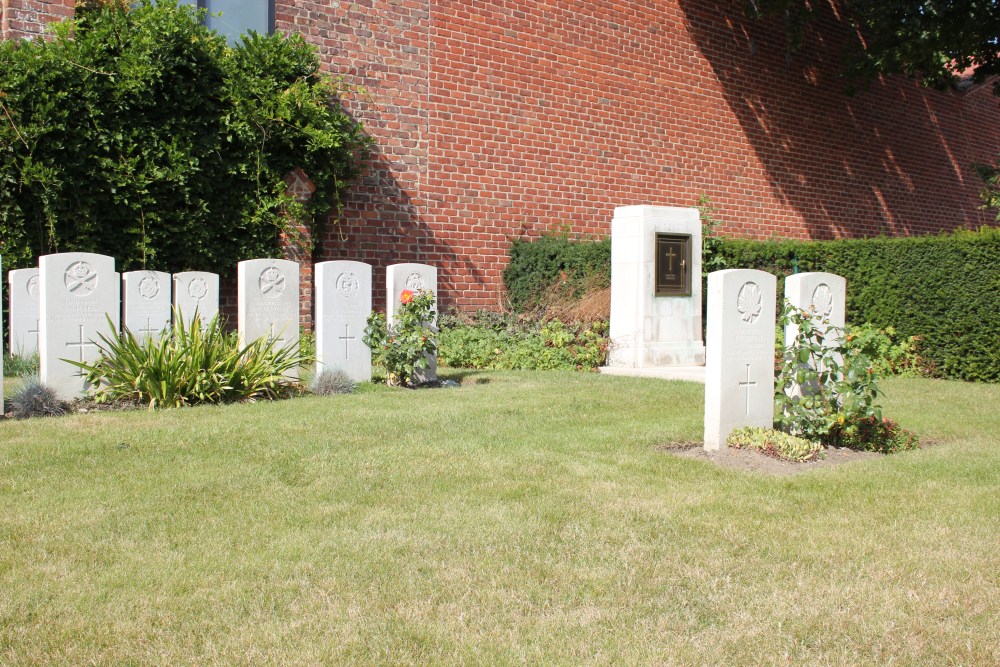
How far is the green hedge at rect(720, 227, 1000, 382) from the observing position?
35.1ft

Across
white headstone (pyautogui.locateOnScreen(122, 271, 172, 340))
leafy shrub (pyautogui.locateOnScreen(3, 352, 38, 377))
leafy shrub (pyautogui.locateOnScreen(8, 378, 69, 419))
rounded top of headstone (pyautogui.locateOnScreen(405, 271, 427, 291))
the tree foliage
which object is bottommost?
leafy shrub (pyautogui.locateOnScreen(8, 378, 69, 419))

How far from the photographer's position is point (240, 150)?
11117mm

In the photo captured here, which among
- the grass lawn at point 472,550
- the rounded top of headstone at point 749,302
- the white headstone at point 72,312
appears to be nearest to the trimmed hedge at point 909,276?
the grass lawn at point 472,550

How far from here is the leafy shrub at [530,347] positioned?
1152cm

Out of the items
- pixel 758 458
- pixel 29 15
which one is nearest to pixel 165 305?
pixel 29 15

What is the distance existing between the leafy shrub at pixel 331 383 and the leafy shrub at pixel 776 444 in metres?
4.03

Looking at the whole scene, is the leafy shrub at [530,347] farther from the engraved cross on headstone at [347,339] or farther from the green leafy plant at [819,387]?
the green leafy plant at [819,387]

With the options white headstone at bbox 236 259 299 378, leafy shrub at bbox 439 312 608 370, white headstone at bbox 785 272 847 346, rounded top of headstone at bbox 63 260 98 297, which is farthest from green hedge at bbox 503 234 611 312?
rounded top of headstone at bbox 63 260 98 297

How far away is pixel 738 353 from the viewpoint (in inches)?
249

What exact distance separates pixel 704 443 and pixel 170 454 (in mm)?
3668

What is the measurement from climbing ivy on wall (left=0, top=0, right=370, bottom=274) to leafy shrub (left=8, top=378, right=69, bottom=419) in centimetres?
308

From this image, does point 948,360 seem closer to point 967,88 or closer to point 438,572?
point 438,572

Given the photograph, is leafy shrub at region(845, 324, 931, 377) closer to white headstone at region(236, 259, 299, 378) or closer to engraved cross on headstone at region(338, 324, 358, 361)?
engraved cross on headstone at region(338, 324, 358, 361)

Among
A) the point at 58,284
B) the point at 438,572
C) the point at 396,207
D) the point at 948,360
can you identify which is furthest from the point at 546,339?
the point at 438,572
